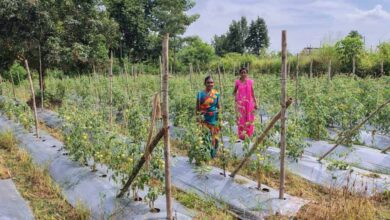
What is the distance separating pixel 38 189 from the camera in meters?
4.58

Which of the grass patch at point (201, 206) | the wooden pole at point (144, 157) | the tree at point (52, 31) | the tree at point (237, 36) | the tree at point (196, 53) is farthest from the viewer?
the tree at point (237, 36)

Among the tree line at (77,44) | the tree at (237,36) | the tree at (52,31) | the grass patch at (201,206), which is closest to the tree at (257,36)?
the tree at (237,36)

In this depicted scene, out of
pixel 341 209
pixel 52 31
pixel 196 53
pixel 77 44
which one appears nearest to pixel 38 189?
pixel 341 209

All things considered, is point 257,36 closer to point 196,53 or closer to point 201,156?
point 196,53

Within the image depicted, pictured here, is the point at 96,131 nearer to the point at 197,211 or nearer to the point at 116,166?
the point at 116,166

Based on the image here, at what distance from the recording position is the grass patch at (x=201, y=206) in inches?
140

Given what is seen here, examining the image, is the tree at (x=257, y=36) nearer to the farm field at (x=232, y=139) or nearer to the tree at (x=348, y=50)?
the tree at (x=348, y=50)

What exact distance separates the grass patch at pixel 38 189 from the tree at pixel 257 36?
29.5 m

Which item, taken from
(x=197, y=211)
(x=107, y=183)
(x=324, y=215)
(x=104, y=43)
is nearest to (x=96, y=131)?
(x=107, y=183)

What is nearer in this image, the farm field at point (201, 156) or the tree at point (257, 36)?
the farm field at point (201, 156)

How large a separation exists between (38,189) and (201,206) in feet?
6.69

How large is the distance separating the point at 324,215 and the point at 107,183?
2349 mm

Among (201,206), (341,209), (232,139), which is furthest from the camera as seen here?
(232,139)

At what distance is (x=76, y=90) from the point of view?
12.7 metres
